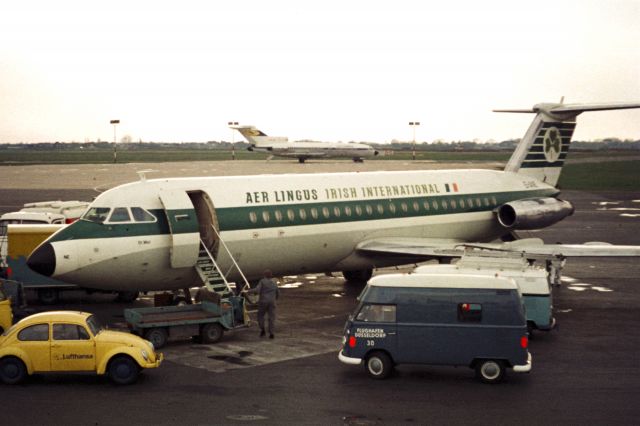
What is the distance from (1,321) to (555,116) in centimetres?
2318

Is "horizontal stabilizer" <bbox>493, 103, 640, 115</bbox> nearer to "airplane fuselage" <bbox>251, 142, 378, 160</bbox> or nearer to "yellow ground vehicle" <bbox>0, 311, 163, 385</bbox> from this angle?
"yellow ground vehicle" <bbox>0, 311, 163, 385</bbox>

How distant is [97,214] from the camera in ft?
79.6

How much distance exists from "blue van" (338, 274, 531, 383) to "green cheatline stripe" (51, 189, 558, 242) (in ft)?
25.7

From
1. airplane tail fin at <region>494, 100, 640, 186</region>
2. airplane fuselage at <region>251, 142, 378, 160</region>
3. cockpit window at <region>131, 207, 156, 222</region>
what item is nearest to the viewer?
cockpit window at <region>131, 207, 156, 222</region>

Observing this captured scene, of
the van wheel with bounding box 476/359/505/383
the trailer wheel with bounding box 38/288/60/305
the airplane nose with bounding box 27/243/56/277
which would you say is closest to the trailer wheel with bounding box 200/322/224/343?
the airplane nose with bounding box 27/243/56/277

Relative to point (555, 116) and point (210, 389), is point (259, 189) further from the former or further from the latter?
point (555, 116)

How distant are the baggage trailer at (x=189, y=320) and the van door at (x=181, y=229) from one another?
1774 mm

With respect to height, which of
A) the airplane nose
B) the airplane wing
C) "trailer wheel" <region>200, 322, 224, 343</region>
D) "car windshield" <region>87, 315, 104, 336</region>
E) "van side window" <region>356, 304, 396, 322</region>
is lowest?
"trailer wheel" <region>200, 322, 224, 343</region>

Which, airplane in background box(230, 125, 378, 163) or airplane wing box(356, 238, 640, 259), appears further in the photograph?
airplane in background box(230, 125, 378, 163)

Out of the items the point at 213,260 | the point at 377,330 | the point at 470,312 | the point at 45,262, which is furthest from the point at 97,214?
the point at 470,312

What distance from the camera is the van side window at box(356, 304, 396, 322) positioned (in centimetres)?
1881

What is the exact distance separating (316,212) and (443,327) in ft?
33.9

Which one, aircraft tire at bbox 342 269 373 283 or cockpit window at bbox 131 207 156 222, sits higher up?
cockpit window at bbox 131 207 156 222

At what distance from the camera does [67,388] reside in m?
18.0
